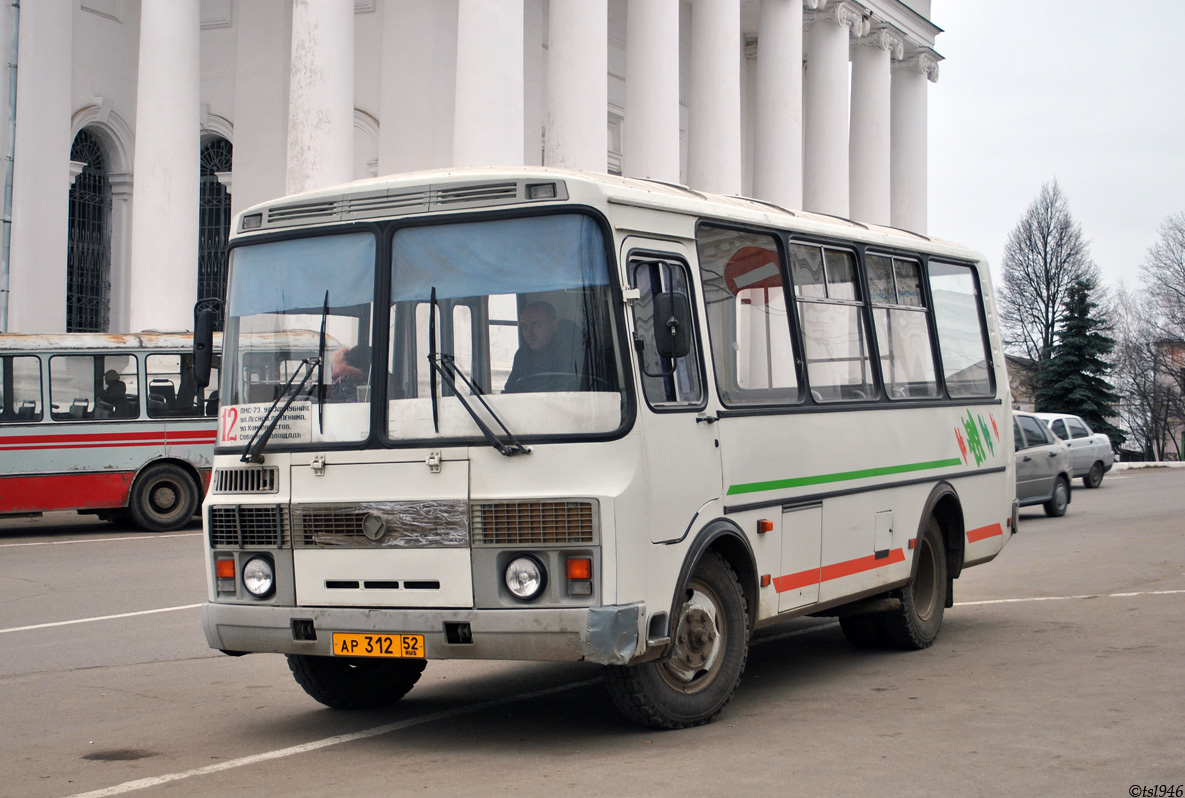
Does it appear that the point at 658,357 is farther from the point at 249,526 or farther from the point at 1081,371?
the point at 1081,371

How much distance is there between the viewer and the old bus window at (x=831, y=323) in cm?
834

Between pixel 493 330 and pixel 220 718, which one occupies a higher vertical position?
pixel 493 330

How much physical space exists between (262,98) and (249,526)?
2680 cm

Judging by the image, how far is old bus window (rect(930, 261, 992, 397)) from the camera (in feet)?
33.7

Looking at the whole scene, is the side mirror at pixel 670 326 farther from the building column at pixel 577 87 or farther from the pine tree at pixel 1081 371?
the pine tree at pixel 1081 371

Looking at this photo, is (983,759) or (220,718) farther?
(220,718)

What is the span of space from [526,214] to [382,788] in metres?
2.68

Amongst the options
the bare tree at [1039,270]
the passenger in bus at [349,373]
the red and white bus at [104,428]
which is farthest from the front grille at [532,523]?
the bare tree at [1039,270]

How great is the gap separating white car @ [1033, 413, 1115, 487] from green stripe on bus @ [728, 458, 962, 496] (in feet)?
68.3

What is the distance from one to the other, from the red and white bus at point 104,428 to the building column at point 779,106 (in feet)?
60.8

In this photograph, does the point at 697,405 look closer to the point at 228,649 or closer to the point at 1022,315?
the point at 228,649

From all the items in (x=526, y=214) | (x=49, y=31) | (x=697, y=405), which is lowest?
(x=697, y=405)

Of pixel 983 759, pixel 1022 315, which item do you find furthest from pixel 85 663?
pixel 1022 315

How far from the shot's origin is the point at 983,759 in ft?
19.9
